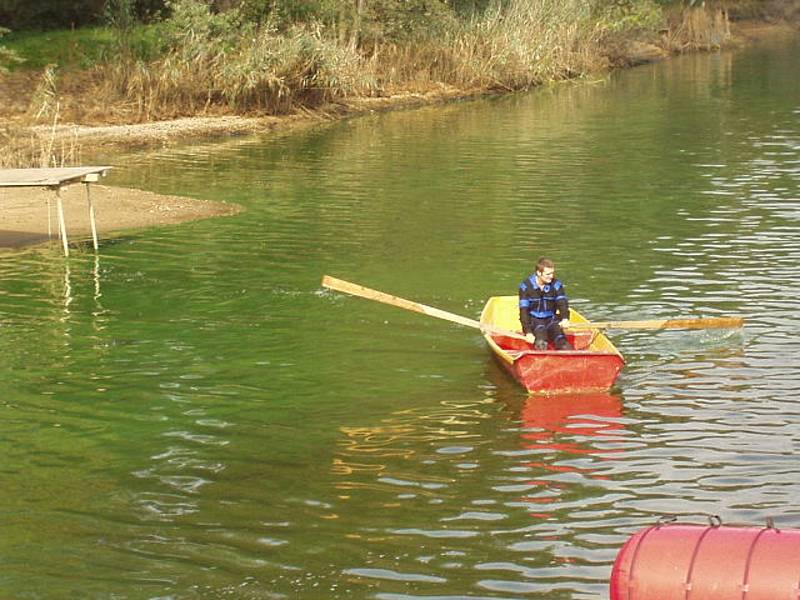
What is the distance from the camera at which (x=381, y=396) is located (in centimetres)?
1617

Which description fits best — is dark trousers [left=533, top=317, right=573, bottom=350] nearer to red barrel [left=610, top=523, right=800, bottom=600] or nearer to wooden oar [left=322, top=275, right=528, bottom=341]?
wooden oar [left=322, top=275, right=528, bottom=341]

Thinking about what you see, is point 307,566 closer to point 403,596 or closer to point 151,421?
point 403,596

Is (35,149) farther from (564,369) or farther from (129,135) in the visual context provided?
(564,369)

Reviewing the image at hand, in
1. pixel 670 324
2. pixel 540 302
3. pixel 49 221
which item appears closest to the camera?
pixel 540 302

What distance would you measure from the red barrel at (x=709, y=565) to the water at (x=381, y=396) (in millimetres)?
1868

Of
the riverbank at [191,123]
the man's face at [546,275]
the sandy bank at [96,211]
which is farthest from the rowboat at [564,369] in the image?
the riverbank at [191,123]

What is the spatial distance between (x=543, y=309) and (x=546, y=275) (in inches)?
18.2

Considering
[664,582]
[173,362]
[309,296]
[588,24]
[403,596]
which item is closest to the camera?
[664,582]

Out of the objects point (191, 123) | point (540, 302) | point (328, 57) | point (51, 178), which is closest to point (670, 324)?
point (540, 302)

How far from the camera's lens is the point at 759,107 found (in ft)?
149

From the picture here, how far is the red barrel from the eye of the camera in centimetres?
839

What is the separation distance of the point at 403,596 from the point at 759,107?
37.4m

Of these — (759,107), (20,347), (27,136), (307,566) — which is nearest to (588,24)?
(759,107)

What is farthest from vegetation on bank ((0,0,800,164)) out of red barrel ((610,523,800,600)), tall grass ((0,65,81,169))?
red barrel ((610,523,800,600))
